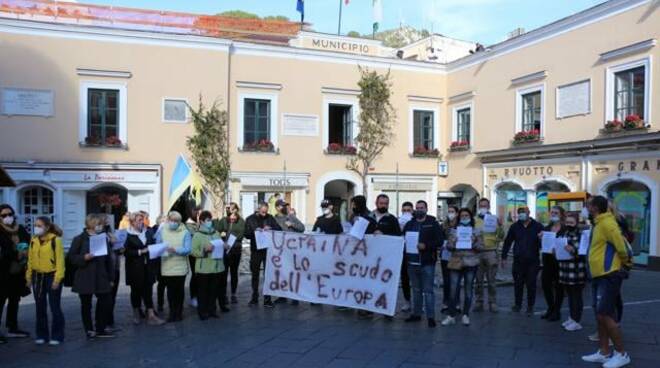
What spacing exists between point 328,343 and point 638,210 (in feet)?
40.9

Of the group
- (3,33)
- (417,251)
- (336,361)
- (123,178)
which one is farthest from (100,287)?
(3,33)

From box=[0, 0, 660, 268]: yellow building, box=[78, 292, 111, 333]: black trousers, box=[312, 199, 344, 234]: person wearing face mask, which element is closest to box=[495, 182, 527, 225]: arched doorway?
box=[0, 0, 660, 268]: yellow building

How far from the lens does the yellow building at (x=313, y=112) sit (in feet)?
56.4

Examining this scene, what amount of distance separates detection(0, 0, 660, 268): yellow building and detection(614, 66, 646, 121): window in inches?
1.4

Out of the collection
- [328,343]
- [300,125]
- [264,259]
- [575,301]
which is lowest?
[328,343]

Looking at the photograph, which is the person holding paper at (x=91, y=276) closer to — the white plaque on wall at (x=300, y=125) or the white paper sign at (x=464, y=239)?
the white paper sign at (x=464, y=239)

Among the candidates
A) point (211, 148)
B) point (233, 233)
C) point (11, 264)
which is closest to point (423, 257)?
point (233, 233)

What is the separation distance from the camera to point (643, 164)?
15.9 metres

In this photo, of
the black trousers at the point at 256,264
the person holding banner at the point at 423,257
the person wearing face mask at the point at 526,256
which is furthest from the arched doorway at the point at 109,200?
the person wearing face mask at the point at 526,256

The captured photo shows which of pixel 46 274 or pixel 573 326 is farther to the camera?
pixel 573 326

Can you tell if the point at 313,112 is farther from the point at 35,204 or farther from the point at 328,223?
the point at 328,223

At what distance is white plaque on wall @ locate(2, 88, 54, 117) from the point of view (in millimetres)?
18609

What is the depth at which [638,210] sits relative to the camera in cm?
1631

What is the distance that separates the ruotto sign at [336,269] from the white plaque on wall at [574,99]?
12.1 m
